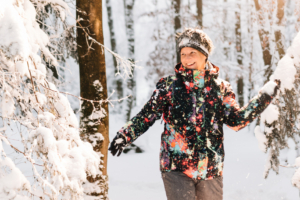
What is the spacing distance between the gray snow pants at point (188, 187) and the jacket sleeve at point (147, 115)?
444 millimetres

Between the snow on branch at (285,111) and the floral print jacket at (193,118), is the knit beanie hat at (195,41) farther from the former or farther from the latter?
the snow on branch at (285,111)

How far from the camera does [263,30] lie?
33.8ft

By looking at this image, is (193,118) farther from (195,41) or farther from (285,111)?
(285,111)

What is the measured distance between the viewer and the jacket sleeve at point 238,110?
2.54 meters

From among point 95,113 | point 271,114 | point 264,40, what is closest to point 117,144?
point 95,113

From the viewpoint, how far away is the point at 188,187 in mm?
2314

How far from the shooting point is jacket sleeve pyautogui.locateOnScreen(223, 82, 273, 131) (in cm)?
254

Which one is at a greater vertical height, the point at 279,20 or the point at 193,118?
the point at 279,20

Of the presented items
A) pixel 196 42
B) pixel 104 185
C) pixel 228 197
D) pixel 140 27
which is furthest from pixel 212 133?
pixel 140 27

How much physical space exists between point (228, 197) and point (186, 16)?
Result: 343 inches

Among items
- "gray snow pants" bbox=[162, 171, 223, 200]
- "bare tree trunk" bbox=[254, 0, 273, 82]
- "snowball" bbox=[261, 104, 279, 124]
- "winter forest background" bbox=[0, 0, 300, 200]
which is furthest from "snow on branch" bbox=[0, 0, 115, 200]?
"bare tree trunk" bbox=[254, 0, 273, 82]

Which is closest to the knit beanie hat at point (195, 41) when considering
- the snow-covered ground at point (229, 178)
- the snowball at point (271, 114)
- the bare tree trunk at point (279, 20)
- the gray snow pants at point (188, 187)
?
the gray snow pants at point (188, 187)

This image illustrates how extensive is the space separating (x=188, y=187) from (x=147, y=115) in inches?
28.2

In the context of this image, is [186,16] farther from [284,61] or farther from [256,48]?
[284,61]
